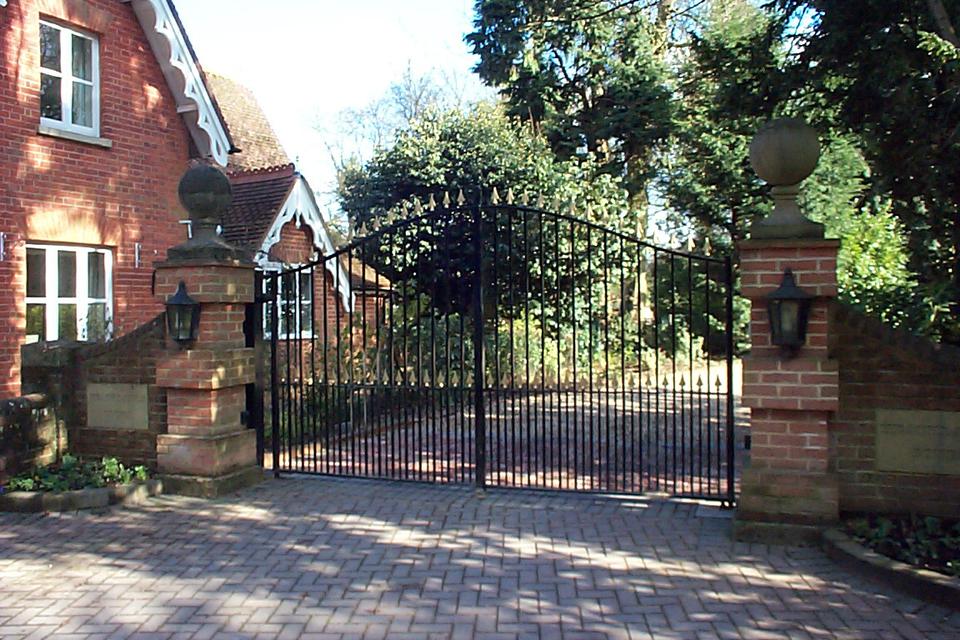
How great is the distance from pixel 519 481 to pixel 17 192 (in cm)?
648

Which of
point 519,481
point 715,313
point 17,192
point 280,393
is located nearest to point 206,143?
point 17,192

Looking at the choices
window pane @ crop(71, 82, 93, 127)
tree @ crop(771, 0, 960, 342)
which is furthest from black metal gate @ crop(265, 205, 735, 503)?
window pane @ crop(71, 82, 93, 127)

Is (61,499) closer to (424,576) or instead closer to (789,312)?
(424,576)

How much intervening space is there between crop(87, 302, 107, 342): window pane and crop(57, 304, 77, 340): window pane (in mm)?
183

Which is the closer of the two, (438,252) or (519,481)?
(519,481)

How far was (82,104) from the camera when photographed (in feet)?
34.9

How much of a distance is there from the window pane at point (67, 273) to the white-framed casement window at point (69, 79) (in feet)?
4.99

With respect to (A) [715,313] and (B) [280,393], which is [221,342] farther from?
(A) [715,313]

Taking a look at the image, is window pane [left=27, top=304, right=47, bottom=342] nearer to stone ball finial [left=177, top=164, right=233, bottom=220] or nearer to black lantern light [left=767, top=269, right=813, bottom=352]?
stone ball finial [left=177, top=164, right=233, bottom=220]

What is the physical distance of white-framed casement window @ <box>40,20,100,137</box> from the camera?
10195 millimetres

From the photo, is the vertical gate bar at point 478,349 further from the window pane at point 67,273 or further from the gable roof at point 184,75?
the gable roof at point 184,75

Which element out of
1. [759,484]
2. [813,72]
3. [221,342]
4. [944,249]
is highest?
[813,72]

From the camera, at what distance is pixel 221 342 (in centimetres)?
707

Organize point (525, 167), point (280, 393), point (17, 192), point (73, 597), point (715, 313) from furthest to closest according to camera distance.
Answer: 1. point (715, 313)
2. point (525, 167)
3. point (17, 192)
4. point (280, 393)
5. point (73, 597)
